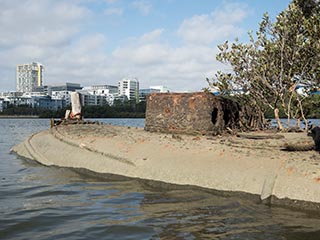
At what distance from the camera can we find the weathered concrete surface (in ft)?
20.8

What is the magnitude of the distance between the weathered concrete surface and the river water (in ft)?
0.79

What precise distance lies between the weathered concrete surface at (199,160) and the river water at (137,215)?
0.79 feet

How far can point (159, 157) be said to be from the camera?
8.68 meters

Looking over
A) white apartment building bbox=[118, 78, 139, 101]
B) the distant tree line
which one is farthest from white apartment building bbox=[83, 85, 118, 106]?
the distant tree line

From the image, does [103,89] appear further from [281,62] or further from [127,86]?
[281,62]

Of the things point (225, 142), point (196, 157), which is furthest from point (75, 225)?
point (225, 142)

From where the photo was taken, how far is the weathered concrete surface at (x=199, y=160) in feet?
20.8

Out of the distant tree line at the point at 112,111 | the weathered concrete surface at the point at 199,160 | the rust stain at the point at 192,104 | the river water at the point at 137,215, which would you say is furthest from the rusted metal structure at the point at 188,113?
the distant tree line at the point at 112,111

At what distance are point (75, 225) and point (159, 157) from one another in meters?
3.24

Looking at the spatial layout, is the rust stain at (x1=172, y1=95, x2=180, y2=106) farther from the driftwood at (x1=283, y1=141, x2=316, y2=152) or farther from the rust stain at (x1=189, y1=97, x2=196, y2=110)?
the driftwood at (x1=283, y1=141, x2=316, y2=152)

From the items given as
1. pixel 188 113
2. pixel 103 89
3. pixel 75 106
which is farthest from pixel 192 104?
pixel 103 89

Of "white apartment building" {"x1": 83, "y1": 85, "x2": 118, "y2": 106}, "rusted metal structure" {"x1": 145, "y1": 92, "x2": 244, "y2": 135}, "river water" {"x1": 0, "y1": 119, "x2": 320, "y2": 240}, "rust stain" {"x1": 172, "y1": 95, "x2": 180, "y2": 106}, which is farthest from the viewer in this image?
"white apartment building" {"x1": 83, "y1": 85, "x2": 118, "y2": 106}

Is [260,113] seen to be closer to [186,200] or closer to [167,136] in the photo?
[167,136]

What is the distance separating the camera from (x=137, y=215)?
6.29m
